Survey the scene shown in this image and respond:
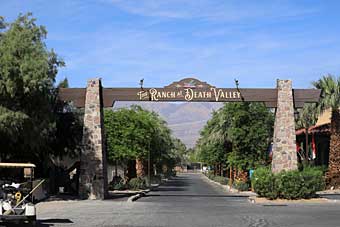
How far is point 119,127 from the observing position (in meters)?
49.2

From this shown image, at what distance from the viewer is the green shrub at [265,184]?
31.8m

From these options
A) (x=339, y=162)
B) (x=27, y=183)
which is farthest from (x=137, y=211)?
(x=339, y=162)

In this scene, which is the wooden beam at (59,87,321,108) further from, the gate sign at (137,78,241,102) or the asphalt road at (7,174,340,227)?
the asphalt road at (7,174,340,227)

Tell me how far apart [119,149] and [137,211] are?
23085 mm

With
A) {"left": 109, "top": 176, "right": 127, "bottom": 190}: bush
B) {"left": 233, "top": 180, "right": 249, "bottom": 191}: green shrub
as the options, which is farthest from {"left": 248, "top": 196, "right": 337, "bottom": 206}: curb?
{"left": 109, "top": 176, "right": 127, "bottom": 190}: bush

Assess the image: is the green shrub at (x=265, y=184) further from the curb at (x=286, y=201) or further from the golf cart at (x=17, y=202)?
the golf cart at (x=17, y=202)

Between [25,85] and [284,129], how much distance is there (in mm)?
14738

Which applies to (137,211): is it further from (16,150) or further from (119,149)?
(119,149)

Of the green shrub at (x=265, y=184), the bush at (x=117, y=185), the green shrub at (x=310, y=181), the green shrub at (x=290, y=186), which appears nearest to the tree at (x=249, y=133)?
the bush at (x=117, y=185)

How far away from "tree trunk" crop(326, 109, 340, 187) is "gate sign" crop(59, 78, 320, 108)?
28.3 feet

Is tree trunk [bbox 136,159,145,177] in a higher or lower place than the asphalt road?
higher

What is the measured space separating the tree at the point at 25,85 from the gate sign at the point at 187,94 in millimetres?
3756

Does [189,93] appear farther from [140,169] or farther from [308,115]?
[140,169]

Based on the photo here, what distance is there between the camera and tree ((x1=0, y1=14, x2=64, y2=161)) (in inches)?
1103
